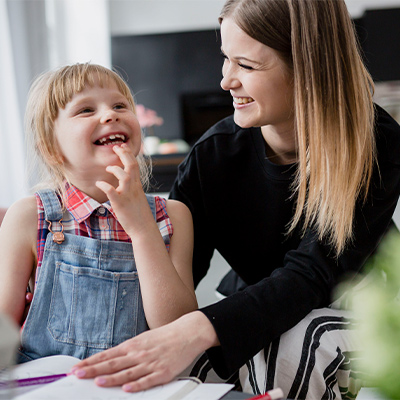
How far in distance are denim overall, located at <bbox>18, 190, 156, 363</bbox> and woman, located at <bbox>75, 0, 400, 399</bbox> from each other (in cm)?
21

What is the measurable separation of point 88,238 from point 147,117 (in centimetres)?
391

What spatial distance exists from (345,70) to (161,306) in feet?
2.08

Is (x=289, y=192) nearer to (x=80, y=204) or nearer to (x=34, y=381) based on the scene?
(x=80, y=204)

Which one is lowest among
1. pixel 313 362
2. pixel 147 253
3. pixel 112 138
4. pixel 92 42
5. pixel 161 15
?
pixel 313 362

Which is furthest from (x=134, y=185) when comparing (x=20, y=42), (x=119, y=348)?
(x=20, y=42)

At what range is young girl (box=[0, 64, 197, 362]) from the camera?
1.04m

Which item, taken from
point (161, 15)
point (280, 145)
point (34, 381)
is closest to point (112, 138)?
point (280, 145)

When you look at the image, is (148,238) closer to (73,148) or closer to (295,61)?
(73,148)

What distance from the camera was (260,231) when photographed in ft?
4.47

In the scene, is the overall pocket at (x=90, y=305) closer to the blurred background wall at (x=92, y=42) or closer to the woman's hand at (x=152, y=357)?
the woman's hand at (x=152, y=357)

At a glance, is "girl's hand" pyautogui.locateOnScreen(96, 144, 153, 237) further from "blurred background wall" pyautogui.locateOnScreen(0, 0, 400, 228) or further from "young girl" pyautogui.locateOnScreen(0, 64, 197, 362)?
"blurred background wall" pyautogui.locateOnScreen(0, 0, 400, 228)

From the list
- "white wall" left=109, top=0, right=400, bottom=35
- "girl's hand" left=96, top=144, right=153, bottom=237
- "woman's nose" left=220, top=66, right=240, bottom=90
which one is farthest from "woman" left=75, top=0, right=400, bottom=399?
"white wall" left=109, top=0, right=400, bottom=35

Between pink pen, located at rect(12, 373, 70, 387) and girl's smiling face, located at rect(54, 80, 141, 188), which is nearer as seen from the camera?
pink pen, located at rect(12, 373, 70, 387)

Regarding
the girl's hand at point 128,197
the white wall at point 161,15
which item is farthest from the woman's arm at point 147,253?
the white wall at point 161,15
